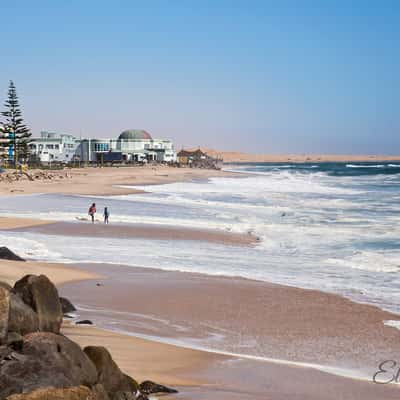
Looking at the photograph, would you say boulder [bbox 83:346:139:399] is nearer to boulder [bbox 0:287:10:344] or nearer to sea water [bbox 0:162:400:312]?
boulder [bbox 0:287:10:344]

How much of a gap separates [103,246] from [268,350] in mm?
11307

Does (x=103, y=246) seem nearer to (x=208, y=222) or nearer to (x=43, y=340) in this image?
(x=208, y=222)

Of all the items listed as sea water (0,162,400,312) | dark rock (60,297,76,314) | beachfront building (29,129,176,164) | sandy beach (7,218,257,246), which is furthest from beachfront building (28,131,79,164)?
dark rock (60,297,76,314)

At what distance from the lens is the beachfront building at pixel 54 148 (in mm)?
98338

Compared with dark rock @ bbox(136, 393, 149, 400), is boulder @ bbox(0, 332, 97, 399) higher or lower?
higher

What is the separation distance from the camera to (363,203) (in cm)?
4381

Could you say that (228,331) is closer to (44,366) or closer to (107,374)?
(107,374)

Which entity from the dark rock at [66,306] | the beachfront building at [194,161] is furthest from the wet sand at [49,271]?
the beachfront building at [194,161]

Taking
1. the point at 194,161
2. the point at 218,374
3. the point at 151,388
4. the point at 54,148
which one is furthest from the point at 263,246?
the point at 194,161

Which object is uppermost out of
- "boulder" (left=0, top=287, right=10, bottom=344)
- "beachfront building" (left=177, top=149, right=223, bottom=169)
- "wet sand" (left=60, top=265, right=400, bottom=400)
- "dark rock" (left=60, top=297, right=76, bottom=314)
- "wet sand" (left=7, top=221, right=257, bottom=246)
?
"beachfront building" (left=177, top=149, right=223, bottom=169)

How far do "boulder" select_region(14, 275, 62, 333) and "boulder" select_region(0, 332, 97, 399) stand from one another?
52.1 inches

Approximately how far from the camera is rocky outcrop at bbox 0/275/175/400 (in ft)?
17.4

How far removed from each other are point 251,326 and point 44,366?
5.76 meters

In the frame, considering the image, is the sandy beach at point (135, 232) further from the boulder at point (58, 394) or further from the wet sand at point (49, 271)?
the boulder at point (58, 394)
